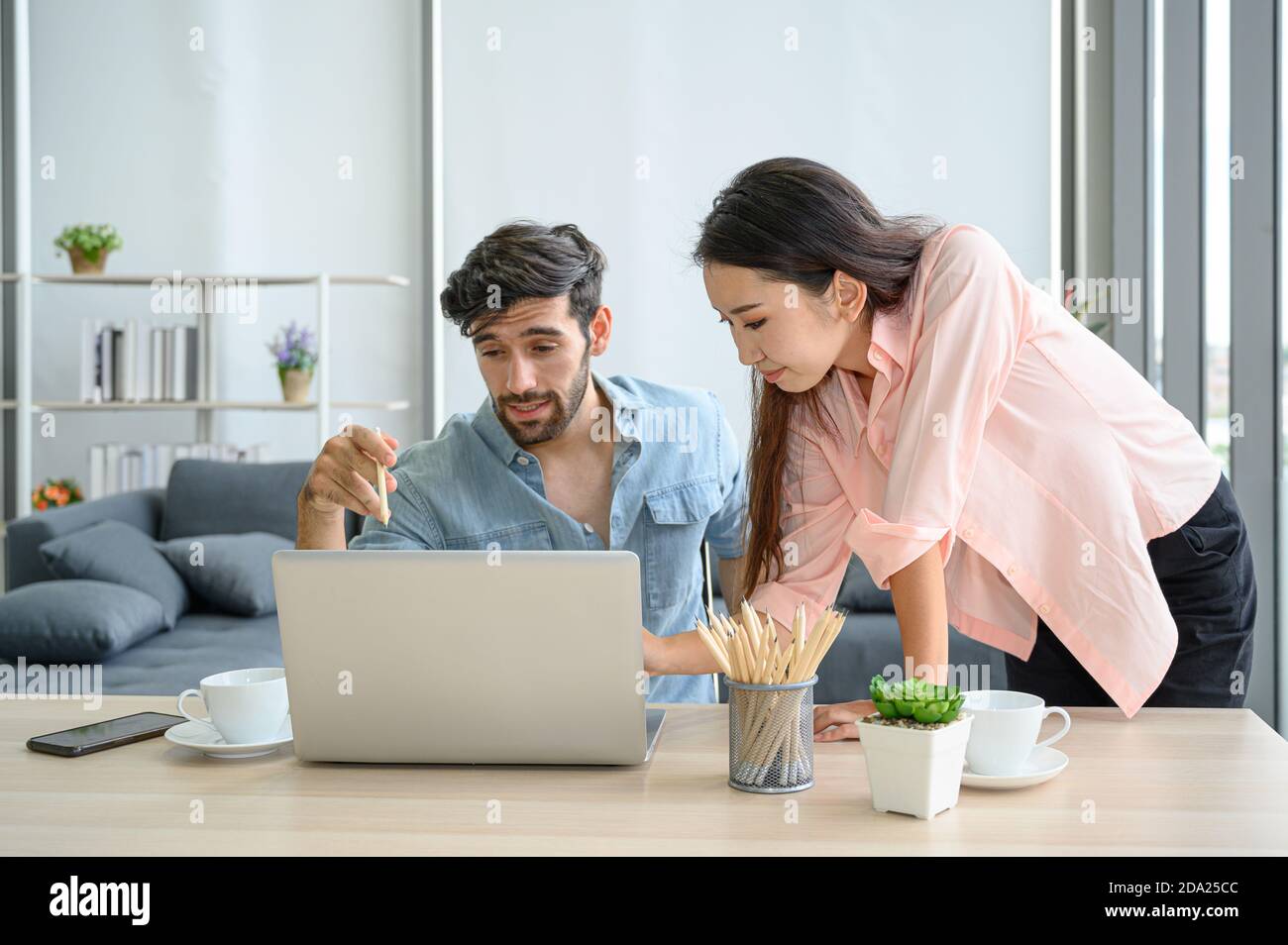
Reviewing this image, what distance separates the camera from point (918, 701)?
3.41ft

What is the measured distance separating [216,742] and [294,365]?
10.8 feet

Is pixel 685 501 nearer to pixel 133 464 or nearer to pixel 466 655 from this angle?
pixel 466 655

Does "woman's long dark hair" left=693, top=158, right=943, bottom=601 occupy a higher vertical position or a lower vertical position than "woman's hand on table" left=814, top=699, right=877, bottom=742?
higher

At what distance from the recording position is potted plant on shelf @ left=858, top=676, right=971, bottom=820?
3.30 feet

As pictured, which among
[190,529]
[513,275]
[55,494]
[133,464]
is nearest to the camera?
[513,275]

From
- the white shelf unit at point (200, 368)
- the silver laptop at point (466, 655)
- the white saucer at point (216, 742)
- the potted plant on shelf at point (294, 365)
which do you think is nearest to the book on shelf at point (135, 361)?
the white shelf unit at point (200, 368)

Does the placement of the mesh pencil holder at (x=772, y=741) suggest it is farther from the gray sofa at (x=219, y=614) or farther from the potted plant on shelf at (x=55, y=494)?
the potted plant on shelf at (x=55, y=494)

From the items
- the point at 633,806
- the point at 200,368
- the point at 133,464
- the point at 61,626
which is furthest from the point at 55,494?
the point at 633,806

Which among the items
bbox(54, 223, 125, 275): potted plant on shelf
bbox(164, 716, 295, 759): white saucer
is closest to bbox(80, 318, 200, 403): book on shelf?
bbox(54, 223, 125, 275): potted plant on shelf

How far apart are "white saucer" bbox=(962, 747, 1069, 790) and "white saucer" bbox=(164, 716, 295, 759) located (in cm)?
68

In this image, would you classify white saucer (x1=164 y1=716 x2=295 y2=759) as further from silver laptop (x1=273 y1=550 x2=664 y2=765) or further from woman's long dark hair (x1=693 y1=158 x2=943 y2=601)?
woman's long dark hair (x1=693 y1=158 x2=943 y2=601)

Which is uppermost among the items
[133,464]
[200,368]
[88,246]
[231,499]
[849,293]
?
[88,246]

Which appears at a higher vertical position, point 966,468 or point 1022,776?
point 966,468

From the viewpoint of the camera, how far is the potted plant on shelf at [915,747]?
3.30 ft
